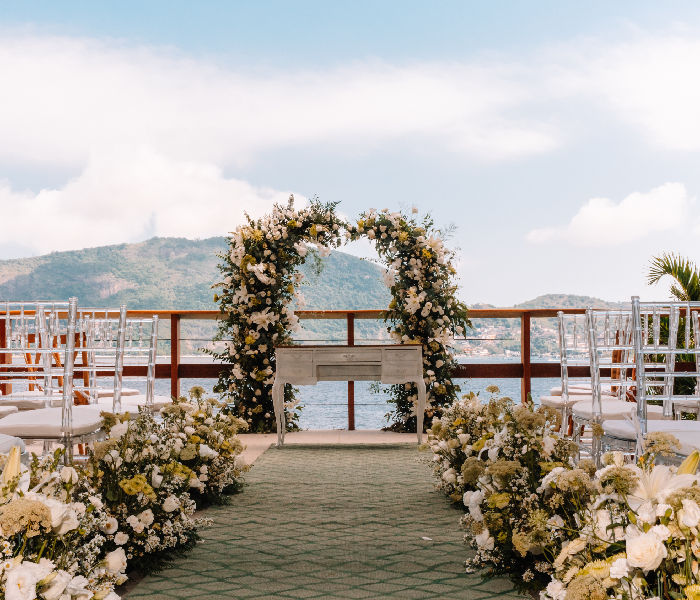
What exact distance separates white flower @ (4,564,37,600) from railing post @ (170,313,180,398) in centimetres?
510

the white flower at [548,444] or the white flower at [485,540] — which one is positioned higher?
the white flower at [548,444]

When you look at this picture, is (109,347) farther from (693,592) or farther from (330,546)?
(693,592)

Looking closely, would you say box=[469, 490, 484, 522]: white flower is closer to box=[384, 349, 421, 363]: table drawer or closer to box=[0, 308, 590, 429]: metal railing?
box=[384, 349, 421, 363]: table drawer

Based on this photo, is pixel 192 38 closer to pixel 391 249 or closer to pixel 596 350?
pixel 391 249

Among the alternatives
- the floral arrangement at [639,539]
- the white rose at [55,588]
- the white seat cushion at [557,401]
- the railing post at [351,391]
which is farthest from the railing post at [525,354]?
the white rose at [55,588]

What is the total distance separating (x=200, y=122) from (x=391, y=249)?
1972 cm

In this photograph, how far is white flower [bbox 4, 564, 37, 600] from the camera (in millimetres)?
1094

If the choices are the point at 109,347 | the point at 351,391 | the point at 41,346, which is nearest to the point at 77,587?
the point at 109,347

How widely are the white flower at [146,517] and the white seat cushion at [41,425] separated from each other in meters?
0.87

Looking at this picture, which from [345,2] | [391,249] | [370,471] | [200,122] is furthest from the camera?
[200,122]

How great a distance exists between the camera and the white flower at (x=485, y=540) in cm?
214

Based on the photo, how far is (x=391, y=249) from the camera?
5.92 m

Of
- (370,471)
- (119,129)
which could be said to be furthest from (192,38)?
(370,471)

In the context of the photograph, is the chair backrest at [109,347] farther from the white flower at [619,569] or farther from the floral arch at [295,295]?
the white flower at [619,569]
